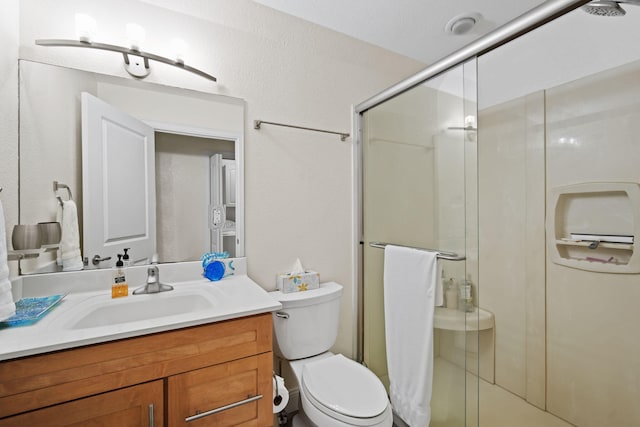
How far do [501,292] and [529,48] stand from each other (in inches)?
60.3

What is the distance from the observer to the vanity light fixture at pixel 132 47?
119cm

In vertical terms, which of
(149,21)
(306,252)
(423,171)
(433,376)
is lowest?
(433,376)

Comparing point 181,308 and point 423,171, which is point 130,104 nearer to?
point 181,308

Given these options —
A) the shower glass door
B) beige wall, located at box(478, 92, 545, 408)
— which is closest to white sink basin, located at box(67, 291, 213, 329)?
the shower glass door

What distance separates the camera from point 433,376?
4.56 ft

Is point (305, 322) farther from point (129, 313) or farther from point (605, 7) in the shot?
point (605, 7)

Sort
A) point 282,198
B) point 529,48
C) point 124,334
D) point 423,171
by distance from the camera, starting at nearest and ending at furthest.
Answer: point 124,334
point 423,171
point 282,198
point 529,48

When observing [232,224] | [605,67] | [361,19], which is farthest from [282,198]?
[605,67]

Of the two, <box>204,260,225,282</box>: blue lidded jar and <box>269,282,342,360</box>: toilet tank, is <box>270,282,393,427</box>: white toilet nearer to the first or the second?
<box>269,282,342,360</box>: toilet tank

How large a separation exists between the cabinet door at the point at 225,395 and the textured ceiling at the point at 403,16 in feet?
5.88

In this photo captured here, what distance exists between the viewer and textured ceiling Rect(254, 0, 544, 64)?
63.8 inches

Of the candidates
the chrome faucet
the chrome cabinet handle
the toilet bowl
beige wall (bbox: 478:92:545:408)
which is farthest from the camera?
beige wall (bbox: 478:92:545:408)

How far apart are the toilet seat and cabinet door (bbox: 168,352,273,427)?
0.82ft

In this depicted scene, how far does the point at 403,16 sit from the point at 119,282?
2018mm
